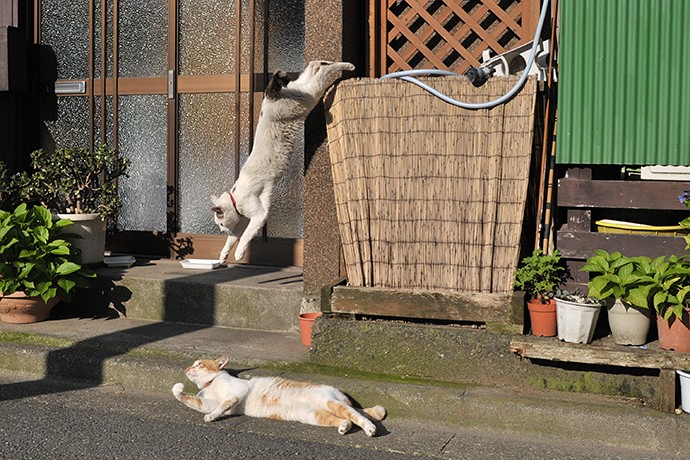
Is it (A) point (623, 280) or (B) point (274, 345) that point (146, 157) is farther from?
(A) point (623, 280)

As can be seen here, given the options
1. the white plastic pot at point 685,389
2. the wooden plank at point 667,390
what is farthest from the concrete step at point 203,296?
the white plastic pot at point 685,389

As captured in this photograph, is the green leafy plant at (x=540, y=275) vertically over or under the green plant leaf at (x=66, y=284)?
over

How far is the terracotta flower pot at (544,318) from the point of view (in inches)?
219

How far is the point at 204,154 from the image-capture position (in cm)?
846

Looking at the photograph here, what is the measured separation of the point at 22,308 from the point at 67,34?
10.4 feet

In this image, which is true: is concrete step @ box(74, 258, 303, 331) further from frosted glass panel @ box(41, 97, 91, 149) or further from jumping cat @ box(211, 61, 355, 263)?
frosted glass panel @ box(41, 97, 91, 149)

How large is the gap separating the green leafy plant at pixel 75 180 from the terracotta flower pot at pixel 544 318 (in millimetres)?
4161

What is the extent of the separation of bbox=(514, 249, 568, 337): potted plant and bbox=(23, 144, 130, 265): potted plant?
3.91m

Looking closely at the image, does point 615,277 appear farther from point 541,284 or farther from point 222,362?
point 222,362

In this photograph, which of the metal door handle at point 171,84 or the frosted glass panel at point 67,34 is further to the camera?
the frosted glass panel at point 67,34

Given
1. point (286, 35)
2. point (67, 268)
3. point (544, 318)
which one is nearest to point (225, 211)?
point (67, 268)

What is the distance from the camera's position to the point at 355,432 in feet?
17.2

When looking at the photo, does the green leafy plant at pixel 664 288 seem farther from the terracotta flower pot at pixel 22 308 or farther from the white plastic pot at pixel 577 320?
the terracotta flower pot at pixel 22 308

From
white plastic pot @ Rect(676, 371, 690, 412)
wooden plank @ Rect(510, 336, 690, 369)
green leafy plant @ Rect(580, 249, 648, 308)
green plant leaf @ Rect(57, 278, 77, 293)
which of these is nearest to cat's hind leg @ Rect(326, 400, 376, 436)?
wooden plank @ Rect(510, 336, 690, 369)
